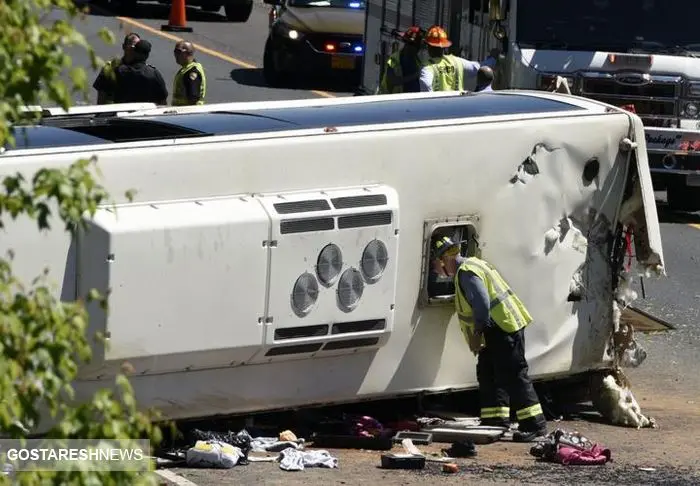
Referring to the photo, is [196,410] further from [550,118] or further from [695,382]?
[695,382]

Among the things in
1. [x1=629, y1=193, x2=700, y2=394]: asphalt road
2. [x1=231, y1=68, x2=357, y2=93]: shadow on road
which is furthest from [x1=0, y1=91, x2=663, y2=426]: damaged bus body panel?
[x1=231, y1=68, x2=357, y2=93]: shadow on road

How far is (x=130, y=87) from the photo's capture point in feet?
49.8

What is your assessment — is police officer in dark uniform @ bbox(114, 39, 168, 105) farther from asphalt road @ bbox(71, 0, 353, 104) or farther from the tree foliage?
the tree foliage

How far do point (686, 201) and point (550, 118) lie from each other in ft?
28.1

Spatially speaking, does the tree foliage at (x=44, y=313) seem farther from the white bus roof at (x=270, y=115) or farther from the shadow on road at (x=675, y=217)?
the shadow on road at (x=675, y=217)

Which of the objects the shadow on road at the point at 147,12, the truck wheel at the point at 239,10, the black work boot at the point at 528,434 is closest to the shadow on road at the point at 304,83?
the truck wheel at the point at 239,10

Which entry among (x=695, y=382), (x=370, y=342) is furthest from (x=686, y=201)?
(x=370, y=342)

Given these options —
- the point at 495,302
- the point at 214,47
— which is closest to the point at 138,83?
the point at 495,302

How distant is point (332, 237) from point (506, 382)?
154 centimetres

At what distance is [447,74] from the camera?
625 inches

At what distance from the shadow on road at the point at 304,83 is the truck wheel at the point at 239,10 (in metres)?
4.22

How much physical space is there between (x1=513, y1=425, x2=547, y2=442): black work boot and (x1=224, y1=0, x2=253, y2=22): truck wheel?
71.6ft

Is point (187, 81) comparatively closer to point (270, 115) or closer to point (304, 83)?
point (270, 115)

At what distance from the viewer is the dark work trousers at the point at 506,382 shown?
403 inches
